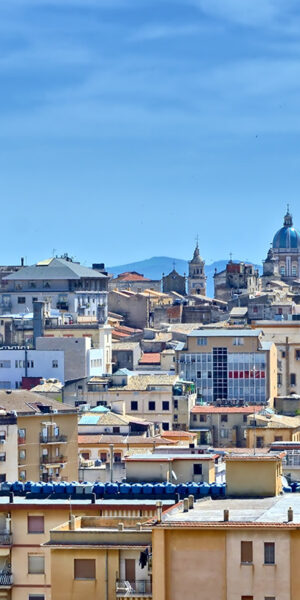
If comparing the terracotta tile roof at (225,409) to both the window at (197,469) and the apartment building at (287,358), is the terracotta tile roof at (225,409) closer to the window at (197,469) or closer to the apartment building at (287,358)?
the apartment building at (287,358)

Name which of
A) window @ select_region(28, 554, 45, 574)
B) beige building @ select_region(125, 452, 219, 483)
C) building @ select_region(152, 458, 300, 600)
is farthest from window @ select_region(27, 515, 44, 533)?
beige building @ select_region(125, 452, 219, 483)

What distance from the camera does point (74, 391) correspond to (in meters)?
118

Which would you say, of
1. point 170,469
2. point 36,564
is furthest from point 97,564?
point 170,469

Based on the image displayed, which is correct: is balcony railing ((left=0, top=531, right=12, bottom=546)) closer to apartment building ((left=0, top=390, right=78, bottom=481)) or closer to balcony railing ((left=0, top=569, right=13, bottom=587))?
balcony railing ((left=0, top=569, right=13, bottom=587))

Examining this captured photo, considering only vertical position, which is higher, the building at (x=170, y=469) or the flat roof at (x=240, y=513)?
the building at (x=170, y=469)

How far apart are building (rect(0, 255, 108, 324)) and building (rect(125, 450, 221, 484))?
98940 mm

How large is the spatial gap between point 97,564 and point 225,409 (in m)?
73.8

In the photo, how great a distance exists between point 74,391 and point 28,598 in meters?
70.3

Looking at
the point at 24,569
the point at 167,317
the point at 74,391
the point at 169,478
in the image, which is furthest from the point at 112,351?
the point at 24,569

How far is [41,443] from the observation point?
3327 inches

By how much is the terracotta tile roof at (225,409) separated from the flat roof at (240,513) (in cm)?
6803

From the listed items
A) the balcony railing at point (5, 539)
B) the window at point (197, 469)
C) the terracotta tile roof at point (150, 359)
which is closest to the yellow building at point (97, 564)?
the balcony railing at point (5, 539)

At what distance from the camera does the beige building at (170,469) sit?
2327 inches

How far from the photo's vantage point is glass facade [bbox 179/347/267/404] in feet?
419
